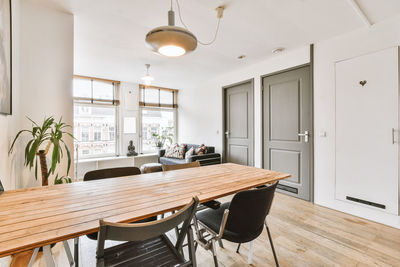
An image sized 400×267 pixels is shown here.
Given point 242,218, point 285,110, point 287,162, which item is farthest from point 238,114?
point 242,218

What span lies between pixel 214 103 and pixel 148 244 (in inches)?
158

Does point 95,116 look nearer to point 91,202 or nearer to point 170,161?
point 170,161

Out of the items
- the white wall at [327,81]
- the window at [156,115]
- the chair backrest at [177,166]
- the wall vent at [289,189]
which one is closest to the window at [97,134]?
the window at [156,115]

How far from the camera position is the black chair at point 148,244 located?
2.36ft

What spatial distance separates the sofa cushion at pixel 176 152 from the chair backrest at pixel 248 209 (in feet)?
12.1

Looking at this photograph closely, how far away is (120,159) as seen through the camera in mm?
4871

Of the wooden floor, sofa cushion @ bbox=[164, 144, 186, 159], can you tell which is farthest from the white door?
sofa cushion @ bbox=[164, 144, 186, 159]

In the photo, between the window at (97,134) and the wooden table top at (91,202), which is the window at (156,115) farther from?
the wooden table top at (91,202)

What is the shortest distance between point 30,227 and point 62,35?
230 cm

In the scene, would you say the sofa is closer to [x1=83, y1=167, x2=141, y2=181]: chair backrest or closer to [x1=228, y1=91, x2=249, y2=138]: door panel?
[x1=228, y1=91, x2=249, y2=138]: door panel

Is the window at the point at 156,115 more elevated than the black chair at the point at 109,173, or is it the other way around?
the window at the point at 156,115

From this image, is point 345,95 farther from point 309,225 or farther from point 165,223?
point 165,223

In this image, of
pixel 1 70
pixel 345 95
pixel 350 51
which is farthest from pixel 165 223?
pixel 350 51

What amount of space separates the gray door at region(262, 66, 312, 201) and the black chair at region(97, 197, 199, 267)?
8.78 feet
